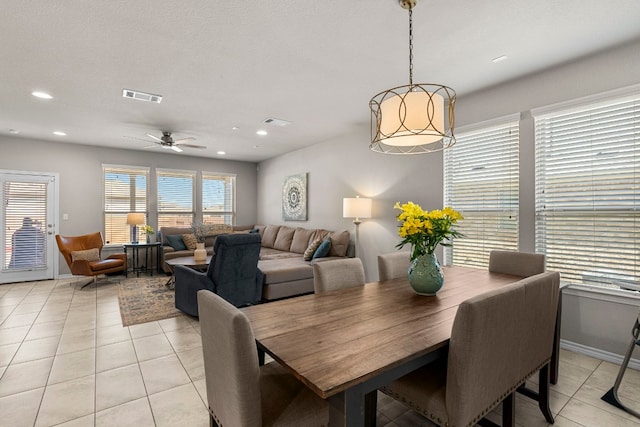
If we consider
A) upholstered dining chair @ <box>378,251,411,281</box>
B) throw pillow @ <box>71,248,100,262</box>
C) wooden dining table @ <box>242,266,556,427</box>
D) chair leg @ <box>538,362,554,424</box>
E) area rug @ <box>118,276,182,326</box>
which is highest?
upholstered dining chair @ <box>378,251,411,281</box>

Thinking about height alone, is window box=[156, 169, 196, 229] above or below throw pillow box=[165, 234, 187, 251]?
above

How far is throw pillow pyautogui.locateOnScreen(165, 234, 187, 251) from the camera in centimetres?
617

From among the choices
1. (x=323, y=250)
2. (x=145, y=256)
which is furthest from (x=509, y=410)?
(x=145, y=256)

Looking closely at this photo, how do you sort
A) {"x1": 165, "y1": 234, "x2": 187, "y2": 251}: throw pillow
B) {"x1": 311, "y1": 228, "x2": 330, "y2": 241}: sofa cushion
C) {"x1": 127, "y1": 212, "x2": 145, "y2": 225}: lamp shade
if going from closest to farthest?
{"x1": 311, "y1": 228, "x2": 330, "y2": 241}: sofa cushion
{"x1": 127, "y1": 212, "x2": 145, "y2": 225}: lamp shade
{"x1": 165, "y1": 234, "x2": 187, "y2": 251}: throw pillow

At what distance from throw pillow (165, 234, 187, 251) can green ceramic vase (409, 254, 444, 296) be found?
18.1 feet

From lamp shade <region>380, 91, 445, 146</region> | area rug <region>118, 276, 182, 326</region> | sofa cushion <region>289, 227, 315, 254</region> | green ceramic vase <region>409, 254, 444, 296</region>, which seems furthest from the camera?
sofa cushion <region>289, 227, 315, 254</region>

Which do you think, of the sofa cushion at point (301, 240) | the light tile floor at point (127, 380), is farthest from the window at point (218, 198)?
the light tile floor at point (127, 380)

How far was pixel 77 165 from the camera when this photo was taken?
595 centimetres

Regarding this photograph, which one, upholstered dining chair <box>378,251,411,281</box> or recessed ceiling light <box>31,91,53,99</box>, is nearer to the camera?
upholstered dining chair <box>378,251,411,281</box>

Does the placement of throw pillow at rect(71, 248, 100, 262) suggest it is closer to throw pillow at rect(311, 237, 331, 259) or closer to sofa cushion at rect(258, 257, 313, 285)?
sofa cushion at rect(258, 257, 313, 285)

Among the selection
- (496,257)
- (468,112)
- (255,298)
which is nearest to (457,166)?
(468,112)

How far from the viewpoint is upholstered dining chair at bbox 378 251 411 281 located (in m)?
2.48

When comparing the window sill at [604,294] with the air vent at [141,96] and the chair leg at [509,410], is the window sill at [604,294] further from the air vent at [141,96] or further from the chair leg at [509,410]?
the air vent at [141,96]

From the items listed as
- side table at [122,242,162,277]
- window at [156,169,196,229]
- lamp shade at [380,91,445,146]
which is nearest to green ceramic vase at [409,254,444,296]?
lamp shade at [380,91,445,146]
